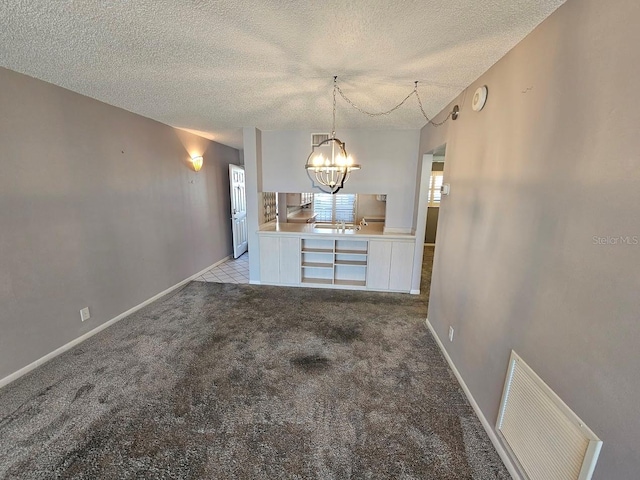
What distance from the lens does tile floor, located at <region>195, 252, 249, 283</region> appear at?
475 centimetres

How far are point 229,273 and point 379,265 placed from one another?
2.88 meters

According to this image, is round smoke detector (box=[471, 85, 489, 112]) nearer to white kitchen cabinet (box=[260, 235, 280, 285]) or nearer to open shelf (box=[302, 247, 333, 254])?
open shelf (box=[302, 247, 333, 254])

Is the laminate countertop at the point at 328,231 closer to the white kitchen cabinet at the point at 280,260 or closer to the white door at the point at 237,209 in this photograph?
the white kitchen cabinet at the point at 280,260

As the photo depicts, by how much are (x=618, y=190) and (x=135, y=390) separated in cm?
317

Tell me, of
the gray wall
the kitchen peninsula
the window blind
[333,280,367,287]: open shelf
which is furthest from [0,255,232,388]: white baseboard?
the window blind

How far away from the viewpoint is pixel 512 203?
Answer: 164 centimetres

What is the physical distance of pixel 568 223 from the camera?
1.21 metres

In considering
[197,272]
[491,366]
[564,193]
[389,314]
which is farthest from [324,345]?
[197,272]

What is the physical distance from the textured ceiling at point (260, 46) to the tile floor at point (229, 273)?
2.93 m

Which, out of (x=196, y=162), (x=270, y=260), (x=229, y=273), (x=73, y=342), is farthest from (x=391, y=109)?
(x=73, y=342)

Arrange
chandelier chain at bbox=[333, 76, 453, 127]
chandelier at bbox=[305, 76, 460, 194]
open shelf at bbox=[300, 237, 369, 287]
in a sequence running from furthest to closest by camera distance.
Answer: open shelf at bbox=[300, 237, 369, 287] → chandelier chain at bbox=[333, 76, 453, 127] → chandelier at bbox=[305, 76, 460, 194]

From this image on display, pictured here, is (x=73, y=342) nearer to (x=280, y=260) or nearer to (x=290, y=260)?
(x=280, y=260)

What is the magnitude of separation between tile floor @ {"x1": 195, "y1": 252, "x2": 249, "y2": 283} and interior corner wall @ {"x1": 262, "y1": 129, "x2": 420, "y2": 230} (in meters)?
1.71

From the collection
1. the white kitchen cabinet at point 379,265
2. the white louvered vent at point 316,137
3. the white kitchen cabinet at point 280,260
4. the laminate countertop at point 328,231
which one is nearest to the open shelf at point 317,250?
the white kitchen cabinet at point 280,260
